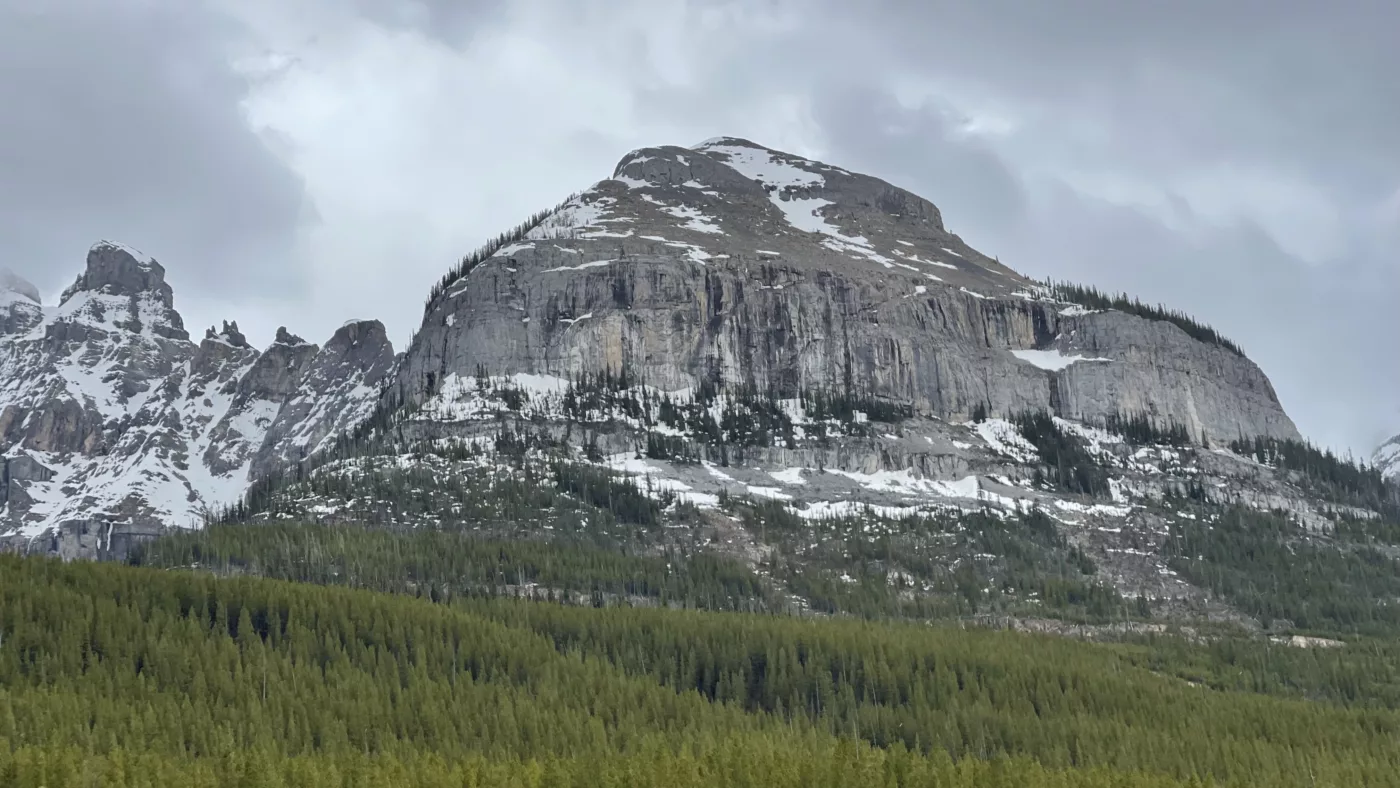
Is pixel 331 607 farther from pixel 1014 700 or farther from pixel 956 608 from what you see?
pixel 956 608

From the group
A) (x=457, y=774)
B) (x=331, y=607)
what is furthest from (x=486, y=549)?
(x=457, y=774)

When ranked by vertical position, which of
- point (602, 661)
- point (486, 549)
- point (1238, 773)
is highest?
point (486, 549)

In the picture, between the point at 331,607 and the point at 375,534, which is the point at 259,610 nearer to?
the point at 331,607

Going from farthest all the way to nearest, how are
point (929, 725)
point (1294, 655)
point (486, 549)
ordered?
point (486, 549) → point (1294, 655) → point (929, 725)

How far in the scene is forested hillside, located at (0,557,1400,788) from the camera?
362 ft

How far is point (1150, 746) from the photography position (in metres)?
130

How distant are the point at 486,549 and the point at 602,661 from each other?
45.4m

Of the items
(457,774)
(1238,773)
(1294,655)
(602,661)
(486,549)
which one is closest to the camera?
(457,774)

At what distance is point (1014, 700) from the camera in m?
144

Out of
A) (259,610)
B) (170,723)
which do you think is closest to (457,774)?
(170,723)

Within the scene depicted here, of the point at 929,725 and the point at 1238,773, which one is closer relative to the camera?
the point at 1238,773

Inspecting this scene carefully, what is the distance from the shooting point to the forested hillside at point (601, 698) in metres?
110

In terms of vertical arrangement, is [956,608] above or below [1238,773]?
above

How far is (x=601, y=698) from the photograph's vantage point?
140 meters
